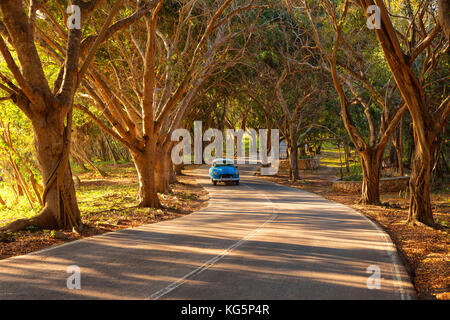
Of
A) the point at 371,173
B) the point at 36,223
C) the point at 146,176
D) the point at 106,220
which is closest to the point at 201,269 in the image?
the point at 36,223

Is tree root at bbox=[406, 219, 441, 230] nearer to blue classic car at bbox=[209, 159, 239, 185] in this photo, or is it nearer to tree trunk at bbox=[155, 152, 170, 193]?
tree trunk at bbox=[155, 152, 170, 193]

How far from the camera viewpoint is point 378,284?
631 centimetres

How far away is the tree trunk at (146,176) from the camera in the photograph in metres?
15.8

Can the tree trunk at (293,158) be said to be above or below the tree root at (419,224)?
above

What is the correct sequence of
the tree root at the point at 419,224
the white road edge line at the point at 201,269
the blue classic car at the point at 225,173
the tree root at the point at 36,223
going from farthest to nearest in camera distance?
the blue classic car at the point at 225,173, the tree root at the point at 419,224, the tree root at the point at 36,223, the white road edge line at the point at 201,269

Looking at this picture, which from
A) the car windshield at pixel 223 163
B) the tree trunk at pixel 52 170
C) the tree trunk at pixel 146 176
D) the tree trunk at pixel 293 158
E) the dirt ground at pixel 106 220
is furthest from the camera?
the tree trunk at pixel 293 158

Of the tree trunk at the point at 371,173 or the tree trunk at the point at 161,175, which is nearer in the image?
the tree trunk at the point at 371,173

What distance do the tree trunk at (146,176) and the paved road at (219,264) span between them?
349cm

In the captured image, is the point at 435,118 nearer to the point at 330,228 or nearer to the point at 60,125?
the point at 330,228

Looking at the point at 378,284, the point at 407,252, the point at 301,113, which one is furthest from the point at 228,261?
the point at 301,113

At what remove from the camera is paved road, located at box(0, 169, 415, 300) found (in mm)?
5852

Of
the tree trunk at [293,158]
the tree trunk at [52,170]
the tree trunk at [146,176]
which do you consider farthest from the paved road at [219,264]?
the tree trunk at [293,158]

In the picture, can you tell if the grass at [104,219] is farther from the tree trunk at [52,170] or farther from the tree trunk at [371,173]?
the tree trunk at [371,173]
